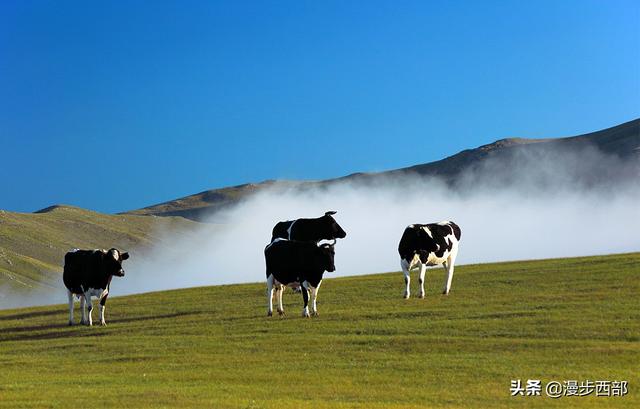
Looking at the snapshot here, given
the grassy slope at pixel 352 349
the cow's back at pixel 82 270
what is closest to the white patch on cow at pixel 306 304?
the grassy slope at pixel 352 349

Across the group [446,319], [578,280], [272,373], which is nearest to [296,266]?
[446,319]

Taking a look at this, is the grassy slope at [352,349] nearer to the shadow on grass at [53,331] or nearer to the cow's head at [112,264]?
the shadow on grass at [53,331]

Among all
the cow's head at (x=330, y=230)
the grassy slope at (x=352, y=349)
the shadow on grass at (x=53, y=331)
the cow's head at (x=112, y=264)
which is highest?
the cow's head at (x=330, y=230)

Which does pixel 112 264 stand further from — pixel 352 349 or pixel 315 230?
pixel 352 349

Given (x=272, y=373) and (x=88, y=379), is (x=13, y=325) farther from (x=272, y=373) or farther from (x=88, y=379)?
(x=272, y=373)

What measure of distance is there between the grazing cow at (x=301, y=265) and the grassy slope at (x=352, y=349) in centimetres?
157

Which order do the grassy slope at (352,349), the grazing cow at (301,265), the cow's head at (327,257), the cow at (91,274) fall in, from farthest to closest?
Result: 1. the cow at (91,274)
2. the cow's head at (327,257)
3. the grazing cow at (301,265)
4. the grassy slope at (352,349)

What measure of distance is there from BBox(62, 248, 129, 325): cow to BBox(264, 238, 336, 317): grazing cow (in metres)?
8.67

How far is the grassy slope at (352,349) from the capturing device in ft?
77.5

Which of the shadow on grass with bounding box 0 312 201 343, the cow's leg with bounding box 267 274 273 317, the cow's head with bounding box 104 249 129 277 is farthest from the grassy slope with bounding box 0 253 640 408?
the cow's head with bounding box 104 249 129 277

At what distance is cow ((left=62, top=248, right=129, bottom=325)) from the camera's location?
41.4 m

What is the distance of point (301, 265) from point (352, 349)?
8300 millimetres

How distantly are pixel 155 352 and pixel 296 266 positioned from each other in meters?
8.16

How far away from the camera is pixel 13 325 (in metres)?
44.6
